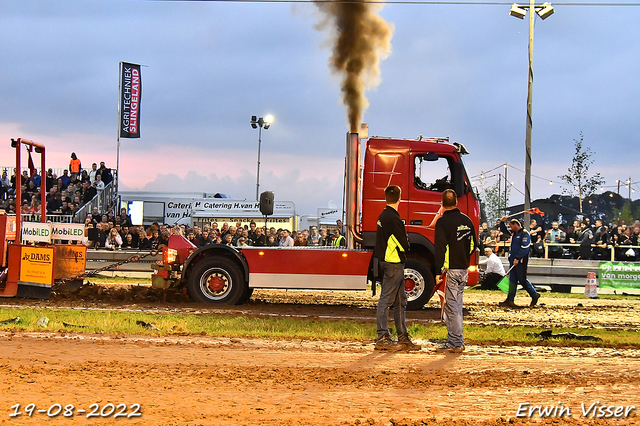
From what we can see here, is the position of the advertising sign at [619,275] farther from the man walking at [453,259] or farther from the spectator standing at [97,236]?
the spectator standing at [97,236]

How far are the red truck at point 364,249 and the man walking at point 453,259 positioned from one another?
12.5 feet

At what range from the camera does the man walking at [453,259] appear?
8.50m

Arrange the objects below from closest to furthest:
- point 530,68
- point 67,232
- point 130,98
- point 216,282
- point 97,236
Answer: point 216,282, point 67,232, point 97,236, point 530,68, point 130,98

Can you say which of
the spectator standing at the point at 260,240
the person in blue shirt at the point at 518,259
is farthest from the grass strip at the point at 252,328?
the spectator standing at the point at 260,240

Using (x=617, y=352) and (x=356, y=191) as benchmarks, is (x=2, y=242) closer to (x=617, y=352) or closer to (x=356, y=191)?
(x=356, y=191)

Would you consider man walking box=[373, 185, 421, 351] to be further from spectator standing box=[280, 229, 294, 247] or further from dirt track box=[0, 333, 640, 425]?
spectator standing box=[280, 229, 294, 247]

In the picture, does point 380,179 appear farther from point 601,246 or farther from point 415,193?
point 601,246

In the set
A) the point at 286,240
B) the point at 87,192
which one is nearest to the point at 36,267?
the point at 286,240

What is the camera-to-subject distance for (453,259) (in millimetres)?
8531

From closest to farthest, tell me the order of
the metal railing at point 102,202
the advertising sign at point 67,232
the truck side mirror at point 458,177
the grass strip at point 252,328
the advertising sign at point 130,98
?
1. the grass strip at point 252,328
2. the truck side mirror at point 458,177
3. the advertising sign at point 67,232
4. the metal railing at point 102,202
5. the advertising sign at point 130,98

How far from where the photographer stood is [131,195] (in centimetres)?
2997

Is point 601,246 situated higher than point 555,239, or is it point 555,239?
point 555,239

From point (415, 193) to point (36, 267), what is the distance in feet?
23.5

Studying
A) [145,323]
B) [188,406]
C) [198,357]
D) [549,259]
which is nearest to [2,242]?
[145,323]
